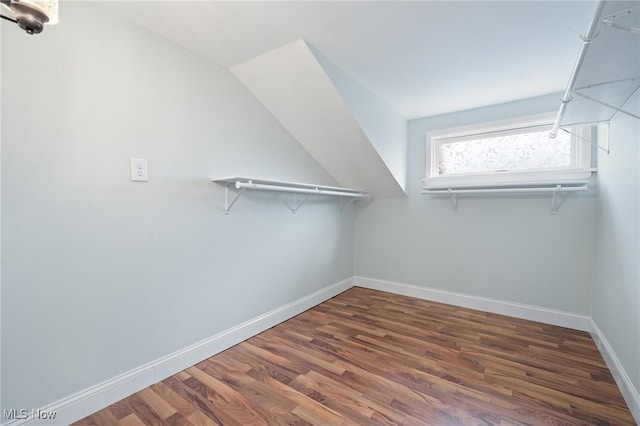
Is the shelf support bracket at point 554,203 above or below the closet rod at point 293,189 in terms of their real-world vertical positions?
below

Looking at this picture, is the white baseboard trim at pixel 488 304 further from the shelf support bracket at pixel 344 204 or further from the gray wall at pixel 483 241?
the shelf support bracket at pixel 344 204

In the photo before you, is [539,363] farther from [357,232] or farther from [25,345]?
[25,345]

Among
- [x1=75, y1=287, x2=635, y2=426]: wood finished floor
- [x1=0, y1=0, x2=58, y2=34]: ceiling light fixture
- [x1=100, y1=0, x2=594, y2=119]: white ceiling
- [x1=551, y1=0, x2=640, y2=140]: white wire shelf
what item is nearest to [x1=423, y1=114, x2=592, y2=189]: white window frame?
[x1=100, y1=0, x2=594, y2=119]: white ceiling

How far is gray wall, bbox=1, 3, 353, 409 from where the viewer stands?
1.18 m

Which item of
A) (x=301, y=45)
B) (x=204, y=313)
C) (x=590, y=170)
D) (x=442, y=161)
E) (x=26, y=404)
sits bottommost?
(x=26, y=404)

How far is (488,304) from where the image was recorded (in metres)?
2.69

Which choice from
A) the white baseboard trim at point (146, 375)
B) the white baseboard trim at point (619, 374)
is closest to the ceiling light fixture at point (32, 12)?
the white baseboard trim at point (146, 375)

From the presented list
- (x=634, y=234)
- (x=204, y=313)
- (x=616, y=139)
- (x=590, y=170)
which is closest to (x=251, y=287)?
(x=204, y=313)

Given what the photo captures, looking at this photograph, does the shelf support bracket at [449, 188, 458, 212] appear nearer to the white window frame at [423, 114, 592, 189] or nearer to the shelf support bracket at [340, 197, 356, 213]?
the white window frame at [423, 114, 592, 189]

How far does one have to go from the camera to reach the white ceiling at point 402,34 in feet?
4.64

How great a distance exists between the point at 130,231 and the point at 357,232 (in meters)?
2.50

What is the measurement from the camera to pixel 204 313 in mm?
1853

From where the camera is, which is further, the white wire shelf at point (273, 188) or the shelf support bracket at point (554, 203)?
the shelf support bracket at point (554, 203)

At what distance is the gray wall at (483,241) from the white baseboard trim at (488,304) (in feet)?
0.17
